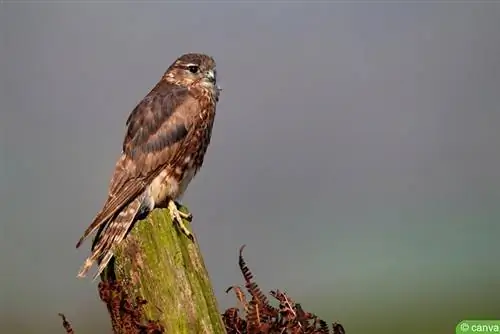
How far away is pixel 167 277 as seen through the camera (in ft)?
8.61

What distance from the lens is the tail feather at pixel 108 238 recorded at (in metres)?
3.09

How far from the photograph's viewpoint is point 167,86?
5.43 metres

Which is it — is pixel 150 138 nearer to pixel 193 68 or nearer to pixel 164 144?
pixel 164 144

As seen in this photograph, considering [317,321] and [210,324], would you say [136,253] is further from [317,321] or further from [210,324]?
[317,321]

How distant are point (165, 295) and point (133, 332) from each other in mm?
209

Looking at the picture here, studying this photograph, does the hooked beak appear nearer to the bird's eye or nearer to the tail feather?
the bird's eye

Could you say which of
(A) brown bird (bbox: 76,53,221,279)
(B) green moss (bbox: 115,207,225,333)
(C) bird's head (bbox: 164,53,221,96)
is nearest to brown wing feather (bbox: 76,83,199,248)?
(A) brown bird (bbox: 76,53,221,279)

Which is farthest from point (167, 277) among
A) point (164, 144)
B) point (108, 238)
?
point (164, 144)

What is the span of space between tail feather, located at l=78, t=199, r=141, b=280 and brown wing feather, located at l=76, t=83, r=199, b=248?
1.33 feet

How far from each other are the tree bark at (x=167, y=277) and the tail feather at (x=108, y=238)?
0.17m

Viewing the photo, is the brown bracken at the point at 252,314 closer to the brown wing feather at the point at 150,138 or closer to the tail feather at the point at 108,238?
the tail feather at the point at 108,238

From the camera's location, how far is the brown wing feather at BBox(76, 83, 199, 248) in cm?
467

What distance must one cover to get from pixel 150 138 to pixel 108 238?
1.42 metres

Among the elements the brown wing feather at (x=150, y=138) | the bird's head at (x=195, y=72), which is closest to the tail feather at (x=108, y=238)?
the brown wing feather at (x=150, y=138)
